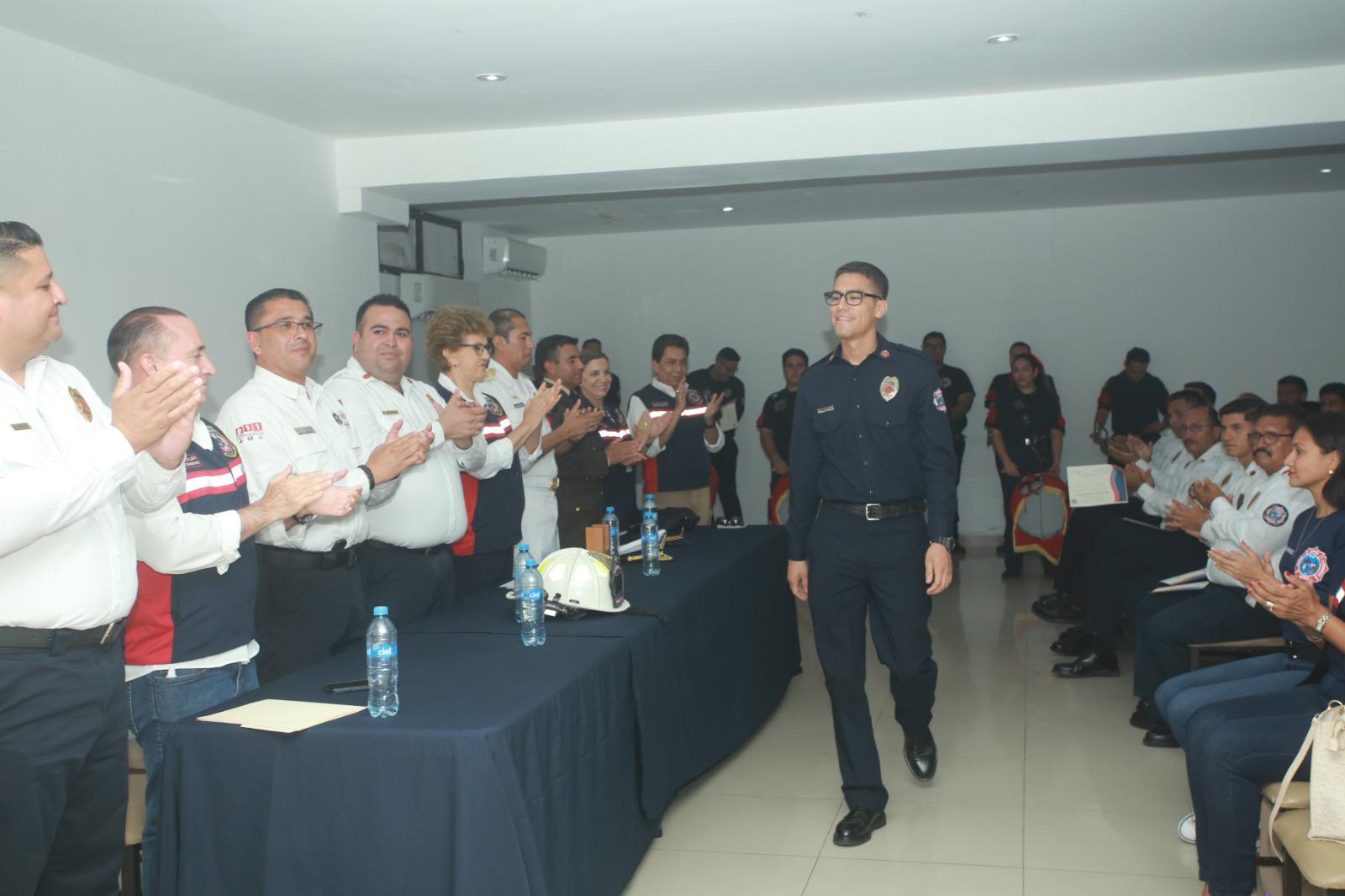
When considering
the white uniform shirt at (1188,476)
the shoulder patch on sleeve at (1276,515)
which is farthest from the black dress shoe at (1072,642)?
the shoulder patch on sleeve at (1276,515)

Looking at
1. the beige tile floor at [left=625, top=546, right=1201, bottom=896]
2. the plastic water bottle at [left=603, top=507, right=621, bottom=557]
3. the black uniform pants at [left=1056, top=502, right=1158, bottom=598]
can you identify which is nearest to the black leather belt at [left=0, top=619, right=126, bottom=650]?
the beige tile floor at [left=625, top=546, right=1201, bottom=896]

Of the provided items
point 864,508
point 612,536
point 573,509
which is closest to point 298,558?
point 612,536

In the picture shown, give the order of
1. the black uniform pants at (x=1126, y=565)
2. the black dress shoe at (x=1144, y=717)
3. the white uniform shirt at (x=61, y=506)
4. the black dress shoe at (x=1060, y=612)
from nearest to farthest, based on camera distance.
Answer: the white uniform shirt at (x=61, y=506)
the black dress shoe at (x=1144, y=717)
the black uniform pants at (x=1126, y=565)
the black dress shoe at (x=1060, y=612)

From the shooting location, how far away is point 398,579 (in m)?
3.74

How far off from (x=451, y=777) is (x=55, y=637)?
0.81m

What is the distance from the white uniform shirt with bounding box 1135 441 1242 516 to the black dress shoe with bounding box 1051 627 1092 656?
0.70 meters

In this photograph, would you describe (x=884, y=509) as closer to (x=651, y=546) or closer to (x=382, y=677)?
(x=651, y=546)

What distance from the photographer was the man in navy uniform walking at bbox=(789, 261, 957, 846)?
A: 11.3 feet

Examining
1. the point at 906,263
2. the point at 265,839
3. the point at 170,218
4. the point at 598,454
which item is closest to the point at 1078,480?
the point at 598,454

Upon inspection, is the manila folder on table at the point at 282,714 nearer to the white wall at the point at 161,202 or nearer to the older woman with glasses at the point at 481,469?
the older woman with glasses at the point at 481,469

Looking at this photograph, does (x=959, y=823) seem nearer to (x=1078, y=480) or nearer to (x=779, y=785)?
(x=779, y=785)

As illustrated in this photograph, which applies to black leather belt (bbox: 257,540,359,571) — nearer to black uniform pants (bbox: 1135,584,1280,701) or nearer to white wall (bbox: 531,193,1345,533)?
black uniform pants (bbox: 1135,584,1280,701)

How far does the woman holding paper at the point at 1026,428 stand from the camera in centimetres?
831

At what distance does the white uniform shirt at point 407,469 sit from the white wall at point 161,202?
1.26 m
